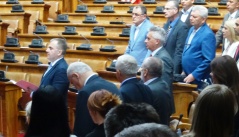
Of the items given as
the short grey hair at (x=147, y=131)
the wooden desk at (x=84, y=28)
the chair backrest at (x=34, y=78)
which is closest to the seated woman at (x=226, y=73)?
the short grey hair at (x=147, y=131)

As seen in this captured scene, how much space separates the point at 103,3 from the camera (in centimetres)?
700

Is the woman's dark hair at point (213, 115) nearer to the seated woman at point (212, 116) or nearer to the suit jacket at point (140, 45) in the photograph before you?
the seated woman at point (212, 116)

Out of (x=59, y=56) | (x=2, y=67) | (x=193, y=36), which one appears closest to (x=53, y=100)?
(x=59, y=56)

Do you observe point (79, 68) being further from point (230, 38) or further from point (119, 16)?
point (119, 16)

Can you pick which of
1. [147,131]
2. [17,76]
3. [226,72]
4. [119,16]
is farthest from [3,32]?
[147,131]

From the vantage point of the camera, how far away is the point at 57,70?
11.1 ft

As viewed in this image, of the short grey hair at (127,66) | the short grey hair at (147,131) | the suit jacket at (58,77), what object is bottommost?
the suit jacket at (58,77)

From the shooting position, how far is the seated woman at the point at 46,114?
189cm

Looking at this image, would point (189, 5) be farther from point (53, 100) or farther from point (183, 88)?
point (53, 100)

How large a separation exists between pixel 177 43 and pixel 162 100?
1523mm

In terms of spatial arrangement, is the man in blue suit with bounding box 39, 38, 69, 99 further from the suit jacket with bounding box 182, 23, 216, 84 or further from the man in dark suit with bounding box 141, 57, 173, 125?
the suit jacket with bounding box 182, 23, 216, 84

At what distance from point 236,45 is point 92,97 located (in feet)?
5.49

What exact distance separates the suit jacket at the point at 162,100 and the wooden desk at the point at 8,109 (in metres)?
1.51

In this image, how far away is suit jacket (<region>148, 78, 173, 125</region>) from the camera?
271cm
